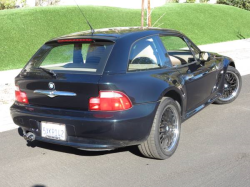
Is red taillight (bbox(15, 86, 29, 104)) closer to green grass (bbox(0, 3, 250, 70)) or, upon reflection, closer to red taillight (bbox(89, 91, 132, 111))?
red taillight (bbox(89, 91, 132, 111))

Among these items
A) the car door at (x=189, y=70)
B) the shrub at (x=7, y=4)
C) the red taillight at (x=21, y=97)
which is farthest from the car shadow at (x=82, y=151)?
the shrub at (x=7, y=4)

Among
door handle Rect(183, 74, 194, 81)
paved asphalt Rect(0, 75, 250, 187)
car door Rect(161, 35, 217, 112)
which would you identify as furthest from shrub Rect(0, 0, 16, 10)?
door handle Rect(183, 74, 194, 81)

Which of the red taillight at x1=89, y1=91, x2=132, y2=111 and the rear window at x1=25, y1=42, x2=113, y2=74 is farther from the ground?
the rear window at x1=25, y1=42, x2=113, y2=74

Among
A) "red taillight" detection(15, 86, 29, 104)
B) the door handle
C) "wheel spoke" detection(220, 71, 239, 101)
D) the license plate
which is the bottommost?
"wheel spoke" detection(220, 71, 239, 101)

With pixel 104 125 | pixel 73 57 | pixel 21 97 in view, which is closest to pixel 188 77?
pixel 73 57

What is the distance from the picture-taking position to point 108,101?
146 inches

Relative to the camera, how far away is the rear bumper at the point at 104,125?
3.68 metres

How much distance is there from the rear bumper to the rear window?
496 millimetres

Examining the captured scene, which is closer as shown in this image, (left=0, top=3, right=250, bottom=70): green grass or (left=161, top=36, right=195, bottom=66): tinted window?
(left=161, top=36, right=195, bottom=66): tinted window

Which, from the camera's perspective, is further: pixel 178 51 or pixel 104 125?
pixel 178 51

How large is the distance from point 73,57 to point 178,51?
2.02 metres

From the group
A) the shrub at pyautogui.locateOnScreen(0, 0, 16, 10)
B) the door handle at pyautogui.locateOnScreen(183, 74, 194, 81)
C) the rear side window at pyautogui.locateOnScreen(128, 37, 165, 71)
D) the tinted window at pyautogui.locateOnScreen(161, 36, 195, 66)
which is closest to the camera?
the rear side window at pyautogui.locateOnScreen(128, 37, 165, 71)

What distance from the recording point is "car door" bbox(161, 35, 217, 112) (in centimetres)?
488

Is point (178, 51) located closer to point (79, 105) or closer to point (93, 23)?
point (79, 105)
